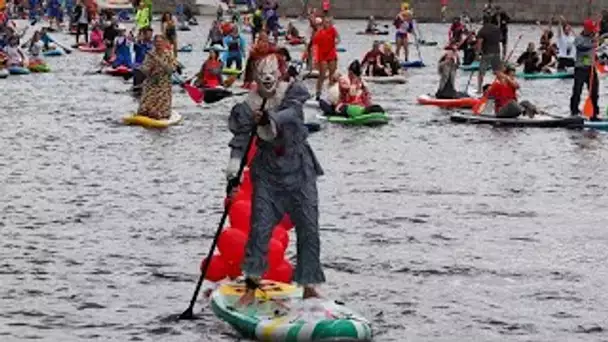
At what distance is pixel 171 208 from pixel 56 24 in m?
62.0

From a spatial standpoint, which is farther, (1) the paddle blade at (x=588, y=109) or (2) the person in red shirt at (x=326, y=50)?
(2) the person in red shirt at (x=326, y=50)

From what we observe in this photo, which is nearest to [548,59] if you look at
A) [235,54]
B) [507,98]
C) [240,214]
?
[235,54]

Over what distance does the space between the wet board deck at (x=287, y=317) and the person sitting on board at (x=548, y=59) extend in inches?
1346

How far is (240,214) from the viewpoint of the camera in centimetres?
1370

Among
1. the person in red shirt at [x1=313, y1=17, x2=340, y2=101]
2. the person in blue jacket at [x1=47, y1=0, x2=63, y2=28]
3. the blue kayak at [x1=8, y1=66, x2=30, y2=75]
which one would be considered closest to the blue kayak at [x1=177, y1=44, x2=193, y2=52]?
the blue kayak at [x1=8, y1=66, x2=30, y2=75]

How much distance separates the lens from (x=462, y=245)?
17.5 m

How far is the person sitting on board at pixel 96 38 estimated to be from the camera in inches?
2421

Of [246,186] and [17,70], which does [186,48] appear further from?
[246,186]

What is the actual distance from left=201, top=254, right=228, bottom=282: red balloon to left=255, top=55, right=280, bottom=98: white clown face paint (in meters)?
1.41

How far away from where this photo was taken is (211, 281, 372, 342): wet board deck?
1217 centimetres

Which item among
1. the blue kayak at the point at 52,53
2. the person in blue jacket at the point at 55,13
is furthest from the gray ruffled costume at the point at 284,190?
the person in blue jacket at the point at 55,13

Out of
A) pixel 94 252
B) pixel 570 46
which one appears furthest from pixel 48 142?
pixel 570 46

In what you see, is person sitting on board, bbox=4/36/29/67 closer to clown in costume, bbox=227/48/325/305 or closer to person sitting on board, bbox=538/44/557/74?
person sitting on board, bbox=538/44/557/74

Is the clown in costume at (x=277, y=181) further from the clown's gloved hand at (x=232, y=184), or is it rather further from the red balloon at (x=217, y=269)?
the red balloon at (x=217, y=269)
